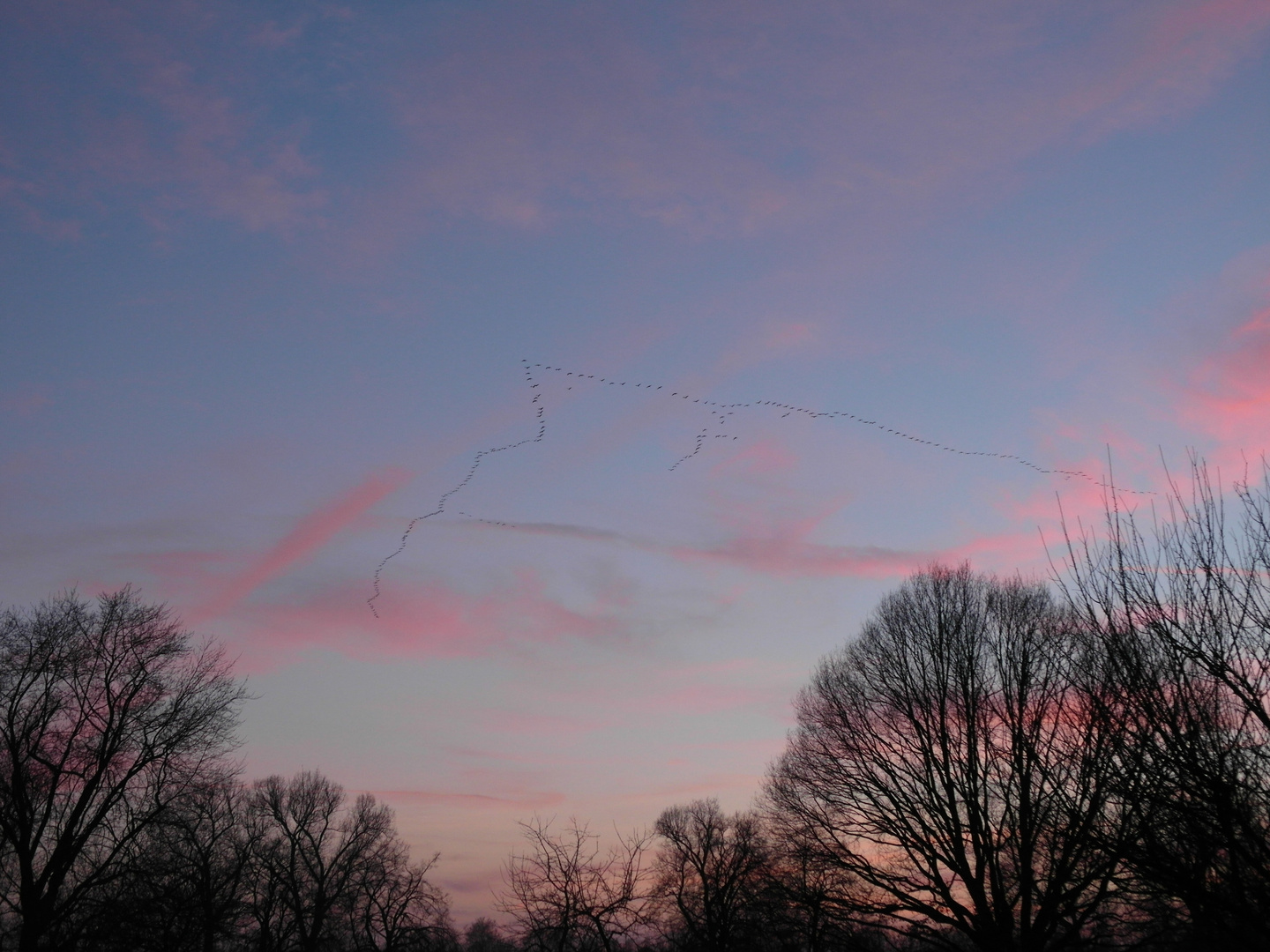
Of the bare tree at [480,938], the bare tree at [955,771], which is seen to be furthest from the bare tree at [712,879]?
the bare tree at [480,938]

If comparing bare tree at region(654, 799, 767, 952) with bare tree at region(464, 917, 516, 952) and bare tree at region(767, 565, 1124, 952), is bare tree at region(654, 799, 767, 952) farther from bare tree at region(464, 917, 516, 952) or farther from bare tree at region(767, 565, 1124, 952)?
bare tree at region(464, 917, 516, 952)

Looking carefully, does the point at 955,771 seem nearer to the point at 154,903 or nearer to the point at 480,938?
the point at 154,903

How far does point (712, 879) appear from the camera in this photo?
4419 centimetres

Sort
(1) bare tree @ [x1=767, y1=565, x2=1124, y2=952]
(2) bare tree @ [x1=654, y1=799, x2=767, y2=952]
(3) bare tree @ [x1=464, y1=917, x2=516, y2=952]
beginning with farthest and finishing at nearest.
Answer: (3) bare tree @ [x1=464, y1=917, x2=516, y2=952] < (2) bare tree @ [x1=654, y1=799, x2=767, y2=952] < (1) bare tree @ [x1=767, y1=565, x2=1124, y2=952]

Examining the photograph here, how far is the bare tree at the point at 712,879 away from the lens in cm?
3972

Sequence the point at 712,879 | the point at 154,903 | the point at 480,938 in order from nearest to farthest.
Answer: the point at 154,903
the point at 712,879
the point at 480,938

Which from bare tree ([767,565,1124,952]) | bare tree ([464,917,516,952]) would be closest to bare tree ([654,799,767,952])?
bare tree ([767,565,1124,952])

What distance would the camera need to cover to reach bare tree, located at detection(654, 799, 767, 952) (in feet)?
130

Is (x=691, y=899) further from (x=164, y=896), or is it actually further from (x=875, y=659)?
(x=164, y=896)

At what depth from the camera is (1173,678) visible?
1232 centimetres

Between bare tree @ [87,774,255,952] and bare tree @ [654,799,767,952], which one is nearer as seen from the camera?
bare tree @ [87,774,255,952]

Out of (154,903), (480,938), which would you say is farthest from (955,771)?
(480,938)

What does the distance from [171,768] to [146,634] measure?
358 cm

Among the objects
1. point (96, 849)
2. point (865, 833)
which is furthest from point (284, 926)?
point (865, 833)
